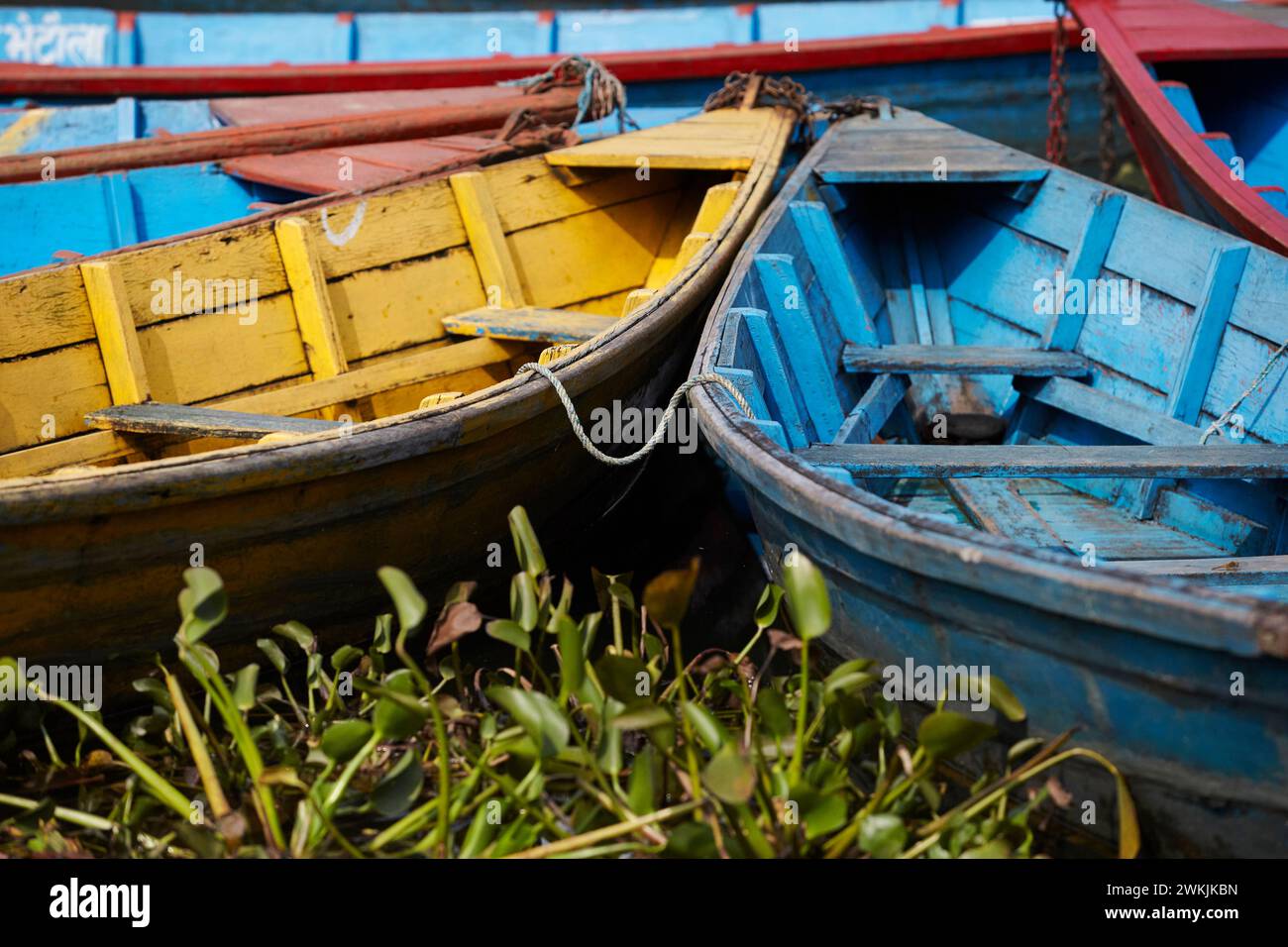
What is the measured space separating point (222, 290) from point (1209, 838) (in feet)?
10.4

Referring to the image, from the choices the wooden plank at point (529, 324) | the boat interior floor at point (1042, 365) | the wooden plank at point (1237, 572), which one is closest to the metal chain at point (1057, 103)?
the boat interior floor at point (1042, 365)

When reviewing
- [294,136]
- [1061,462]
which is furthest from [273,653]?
[294,136]

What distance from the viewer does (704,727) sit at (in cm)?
212

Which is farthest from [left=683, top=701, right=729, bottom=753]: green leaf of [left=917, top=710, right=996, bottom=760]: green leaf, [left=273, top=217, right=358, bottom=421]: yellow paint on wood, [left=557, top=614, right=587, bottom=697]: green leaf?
[left=273, top=217, right=358, bottom=421]: yellow paint on wood

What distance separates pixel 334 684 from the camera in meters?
2.76

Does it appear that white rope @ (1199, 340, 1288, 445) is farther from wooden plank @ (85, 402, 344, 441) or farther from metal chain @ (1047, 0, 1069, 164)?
metal chain @ (1047, 0, 1069, 164)

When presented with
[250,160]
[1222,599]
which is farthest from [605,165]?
[1222,599]

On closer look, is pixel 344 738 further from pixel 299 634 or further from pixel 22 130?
pixel 22 130

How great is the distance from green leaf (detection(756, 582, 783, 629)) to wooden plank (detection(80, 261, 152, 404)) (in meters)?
2.00

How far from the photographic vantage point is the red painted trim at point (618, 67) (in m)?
7.52

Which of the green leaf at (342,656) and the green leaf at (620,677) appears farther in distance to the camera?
the green leaf at (342,656)

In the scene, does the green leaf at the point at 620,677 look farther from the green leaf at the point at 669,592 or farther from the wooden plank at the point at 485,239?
the wooden plank at the point at 485,239

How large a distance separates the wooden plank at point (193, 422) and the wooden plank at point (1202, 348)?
7.99 ft

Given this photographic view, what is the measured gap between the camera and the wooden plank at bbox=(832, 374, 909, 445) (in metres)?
3.75
